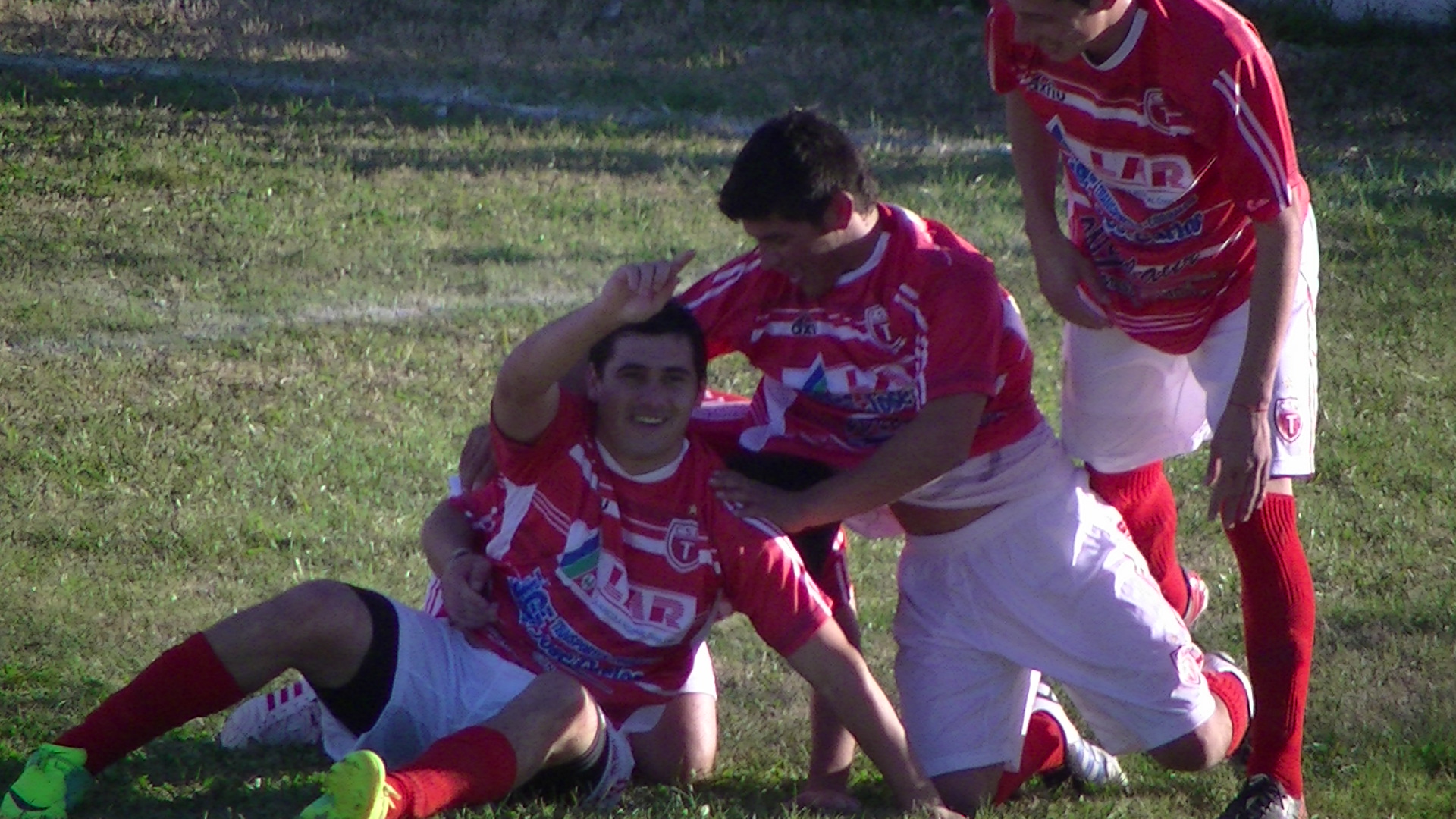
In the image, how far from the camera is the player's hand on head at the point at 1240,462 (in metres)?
3.03

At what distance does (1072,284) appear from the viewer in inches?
142

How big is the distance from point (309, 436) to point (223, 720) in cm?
198

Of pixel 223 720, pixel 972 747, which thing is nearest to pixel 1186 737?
pixel 972 747

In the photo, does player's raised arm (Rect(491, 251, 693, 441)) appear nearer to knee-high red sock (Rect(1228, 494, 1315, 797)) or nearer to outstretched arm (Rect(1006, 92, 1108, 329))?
outstretched arm (Rect(1006, 92, 1108, 329))

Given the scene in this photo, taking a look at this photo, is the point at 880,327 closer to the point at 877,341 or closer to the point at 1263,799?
the point at 877,341

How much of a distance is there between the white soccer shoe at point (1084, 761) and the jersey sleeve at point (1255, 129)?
122 cm

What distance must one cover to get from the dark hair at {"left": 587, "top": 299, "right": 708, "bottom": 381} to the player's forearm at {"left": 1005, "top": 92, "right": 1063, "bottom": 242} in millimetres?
825

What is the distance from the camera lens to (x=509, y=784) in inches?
124

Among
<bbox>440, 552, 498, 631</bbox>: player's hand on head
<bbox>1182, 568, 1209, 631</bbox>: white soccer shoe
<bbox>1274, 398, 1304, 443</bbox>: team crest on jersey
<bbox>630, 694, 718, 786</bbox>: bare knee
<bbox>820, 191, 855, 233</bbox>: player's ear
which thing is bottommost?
<bbox>630, 694, 718, 786</bbox>: bare knee

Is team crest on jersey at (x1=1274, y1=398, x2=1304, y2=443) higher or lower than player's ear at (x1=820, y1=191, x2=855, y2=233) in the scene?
lower

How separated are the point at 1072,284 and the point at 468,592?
1.37 meters

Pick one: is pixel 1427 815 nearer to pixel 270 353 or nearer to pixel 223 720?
pixel 223 720

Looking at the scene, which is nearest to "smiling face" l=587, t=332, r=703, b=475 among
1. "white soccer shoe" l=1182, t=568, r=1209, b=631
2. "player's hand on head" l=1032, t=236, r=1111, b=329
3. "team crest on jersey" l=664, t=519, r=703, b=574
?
"team crest on jersey" l=664, t=519, r=703, b=574

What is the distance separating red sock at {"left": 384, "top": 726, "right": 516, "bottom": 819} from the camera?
3.01 meters
